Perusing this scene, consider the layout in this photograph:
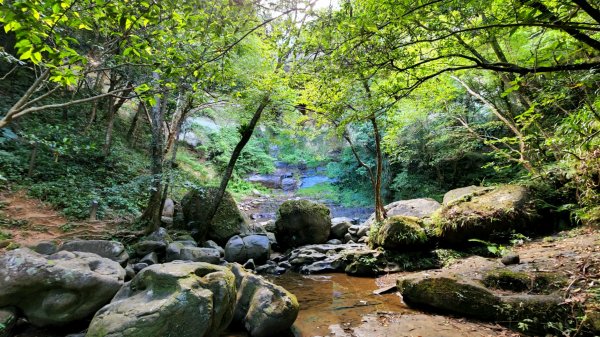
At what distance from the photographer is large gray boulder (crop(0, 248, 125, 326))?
377cm

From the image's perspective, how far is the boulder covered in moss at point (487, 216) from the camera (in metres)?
6.53

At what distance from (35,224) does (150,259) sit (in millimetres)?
3318

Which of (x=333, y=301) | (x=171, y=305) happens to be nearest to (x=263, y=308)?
(x=171, y=305)

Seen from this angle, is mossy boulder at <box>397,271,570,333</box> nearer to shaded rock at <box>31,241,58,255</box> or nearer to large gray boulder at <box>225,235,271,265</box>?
large gray boulder at <box>225,235,271,265</box>

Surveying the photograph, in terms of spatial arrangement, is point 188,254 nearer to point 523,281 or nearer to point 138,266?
point 138,266

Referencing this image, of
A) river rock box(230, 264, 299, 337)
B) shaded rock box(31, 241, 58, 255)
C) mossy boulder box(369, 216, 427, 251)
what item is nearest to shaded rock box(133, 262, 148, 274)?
shaded rock box(31, 241, 58, 255)

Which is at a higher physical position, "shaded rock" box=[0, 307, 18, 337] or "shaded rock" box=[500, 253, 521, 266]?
"shaded rock" box=[500, 253, 521, 266]

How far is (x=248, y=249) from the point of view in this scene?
8.44m

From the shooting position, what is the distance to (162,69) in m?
4.16

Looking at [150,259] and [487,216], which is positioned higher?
[487,216]

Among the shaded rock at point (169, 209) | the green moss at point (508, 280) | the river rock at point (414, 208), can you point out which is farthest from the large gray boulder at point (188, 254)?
the green moss at point (508, 280)

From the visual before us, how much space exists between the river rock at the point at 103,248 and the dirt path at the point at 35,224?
1.61m

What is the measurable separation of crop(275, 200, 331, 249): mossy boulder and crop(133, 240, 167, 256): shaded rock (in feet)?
12.8

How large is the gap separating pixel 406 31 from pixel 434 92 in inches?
203
